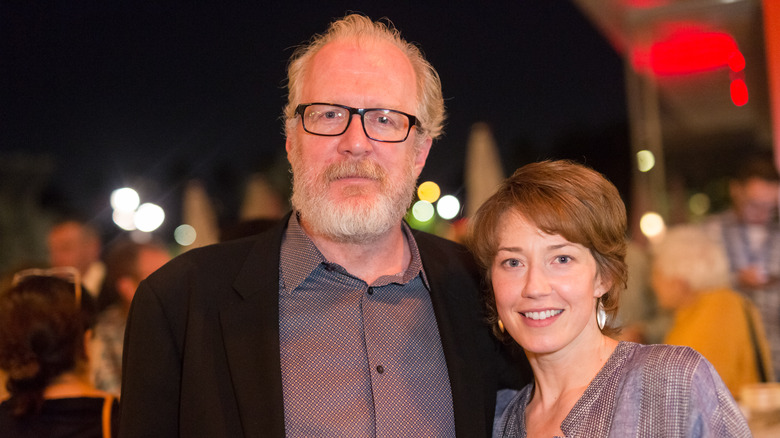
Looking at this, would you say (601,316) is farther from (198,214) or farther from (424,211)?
(424,211)

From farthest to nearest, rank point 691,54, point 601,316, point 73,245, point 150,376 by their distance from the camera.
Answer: point 691,54 < point 73,245 < point 601,316 < point 150,376

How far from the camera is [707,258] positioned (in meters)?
3.62

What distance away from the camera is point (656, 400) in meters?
1.45

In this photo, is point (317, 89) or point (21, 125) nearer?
point (317, 89)

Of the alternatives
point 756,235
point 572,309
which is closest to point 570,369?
point 572,309

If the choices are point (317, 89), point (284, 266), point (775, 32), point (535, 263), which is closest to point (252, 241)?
point (284, 266)

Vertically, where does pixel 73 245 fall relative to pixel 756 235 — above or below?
above

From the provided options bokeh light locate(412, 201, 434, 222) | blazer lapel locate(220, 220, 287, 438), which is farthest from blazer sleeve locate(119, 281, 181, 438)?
bokeh light locate(412, 201, 434, 222)

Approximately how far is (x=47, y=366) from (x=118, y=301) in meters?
1.98

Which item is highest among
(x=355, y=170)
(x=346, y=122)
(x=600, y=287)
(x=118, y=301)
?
(x=346, y=122)

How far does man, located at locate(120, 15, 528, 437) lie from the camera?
1557 mm


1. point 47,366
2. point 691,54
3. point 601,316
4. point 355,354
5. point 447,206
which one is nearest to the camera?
point 355,354

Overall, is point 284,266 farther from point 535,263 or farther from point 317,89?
point 535,263

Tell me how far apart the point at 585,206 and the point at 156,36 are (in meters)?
19.9
